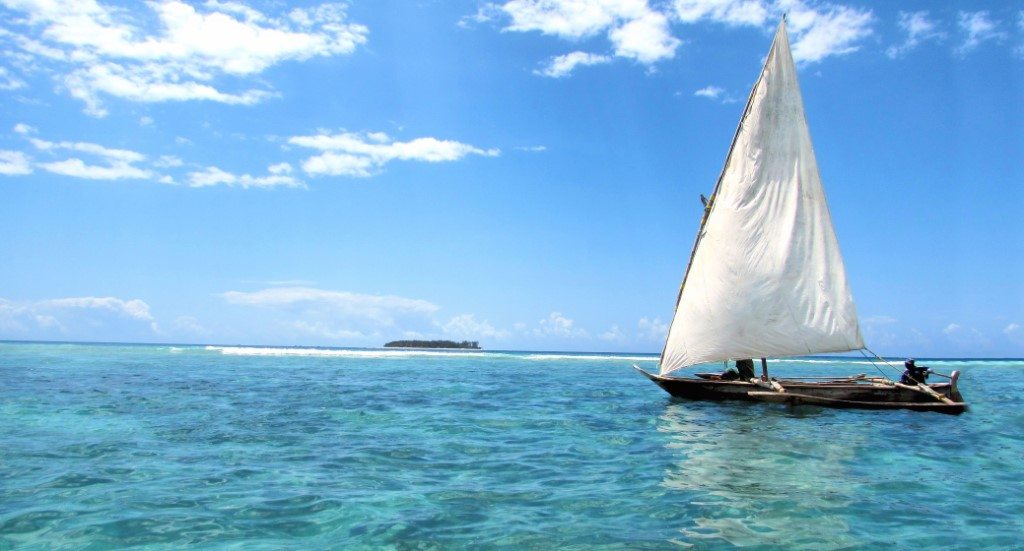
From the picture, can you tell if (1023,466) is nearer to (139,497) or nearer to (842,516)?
(842,516)

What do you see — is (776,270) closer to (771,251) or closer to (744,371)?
(771,251)

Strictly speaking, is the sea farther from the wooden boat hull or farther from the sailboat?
the sailboat

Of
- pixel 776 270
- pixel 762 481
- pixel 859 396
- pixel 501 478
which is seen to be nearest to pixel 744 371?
pixel 859 396

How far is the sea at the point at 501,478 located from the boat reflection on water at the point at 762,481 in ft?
0.19

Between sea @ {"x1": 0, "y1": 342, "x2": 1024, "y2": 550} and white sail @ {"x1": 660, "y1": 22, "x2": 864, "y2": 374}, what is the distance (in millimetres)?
2864

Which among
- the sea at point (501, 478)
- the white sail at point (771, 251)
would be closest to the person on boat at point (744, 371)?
the white sail at point (771, 251)

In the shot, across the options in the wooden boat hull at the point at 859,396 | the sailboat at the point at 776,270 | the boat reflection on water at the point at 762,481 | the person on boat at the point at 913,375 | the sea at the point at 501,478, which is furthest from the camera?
the person on boat at the point at 913,375

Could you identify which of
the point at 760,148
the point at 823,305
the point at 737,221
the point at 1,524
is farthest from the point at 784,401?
the point at 1,524

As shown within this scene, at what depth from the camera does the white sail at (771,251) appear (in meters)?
25.0

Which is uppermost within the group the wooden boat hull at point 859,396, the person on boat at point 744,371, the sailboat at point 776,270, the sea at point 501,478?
the sailboat at point 776,270

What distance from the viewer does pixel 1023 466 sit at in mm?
15031

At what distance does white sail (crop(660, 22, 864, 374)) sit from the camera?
25.0 metres

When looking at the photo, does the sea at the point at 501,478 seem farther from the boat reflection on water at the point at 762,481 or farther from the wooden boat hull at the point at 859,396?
the wooden boat hull at the point at 859,396

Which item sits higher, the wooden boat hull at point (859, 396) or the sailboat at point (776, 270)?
the sailboat at point (776, 270)
